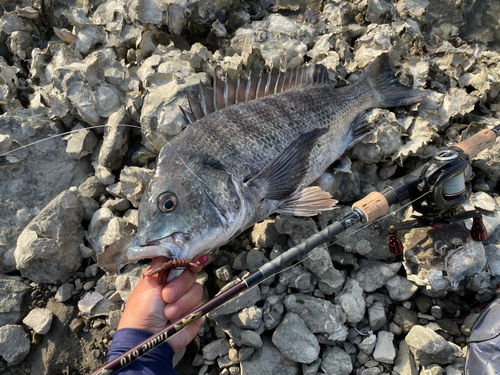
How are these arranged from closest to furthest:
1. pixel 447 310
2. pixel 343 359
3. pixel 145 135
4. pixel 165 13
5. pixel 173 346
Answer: pixel 173 346 → pixel 343 359 → pixel 447 310 → pixel 145 135 → pixel 165 13

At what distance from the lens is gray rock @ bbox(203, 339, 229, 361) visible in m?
2.21

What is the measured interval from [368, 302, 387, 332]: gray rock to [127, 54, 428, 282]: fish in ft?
2.92

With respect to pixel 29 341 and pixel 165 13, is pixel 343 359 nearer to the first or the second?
pixel 29 341

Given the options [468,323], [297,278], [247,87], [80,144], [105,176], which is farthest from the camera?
[80,144]

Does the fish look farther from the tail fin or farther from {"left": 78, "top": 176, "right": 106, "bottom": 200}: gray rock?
{"left": 78, "top": 176, "right": 106, "bottom": 200}: gray rock

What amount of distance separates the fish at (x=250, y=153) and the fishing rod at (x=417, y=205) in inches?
10.8

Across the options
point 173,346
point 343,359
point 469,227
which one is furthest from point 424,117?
point 173,346

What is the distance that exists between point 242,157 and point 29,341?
83.2 inches

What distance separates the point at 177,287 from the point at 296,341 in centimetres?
97

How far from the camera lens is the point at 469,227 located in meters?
2.48

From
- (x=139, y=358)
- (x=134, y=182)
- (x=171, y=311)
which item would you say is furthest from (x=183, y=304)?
(x=134, y=182)

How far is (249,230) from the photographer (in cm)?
266

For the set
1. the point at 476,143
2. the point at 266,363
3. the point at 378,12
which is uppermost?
the point at 378,12

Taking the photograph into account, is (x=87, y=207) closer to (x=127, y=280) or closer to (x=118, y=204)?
(x=118, y=204)
